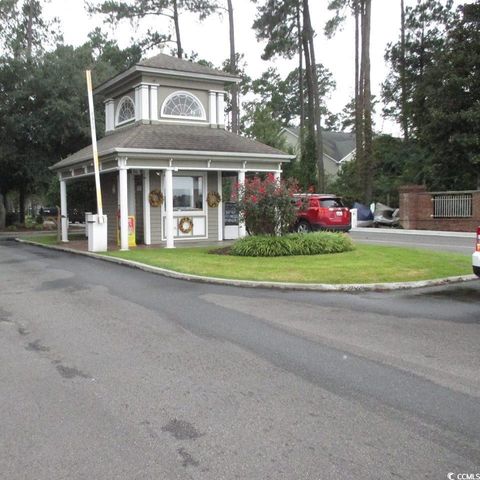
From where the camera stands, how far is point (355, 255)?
14.6 m

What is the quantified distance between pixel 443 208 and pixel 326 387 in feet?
82.2

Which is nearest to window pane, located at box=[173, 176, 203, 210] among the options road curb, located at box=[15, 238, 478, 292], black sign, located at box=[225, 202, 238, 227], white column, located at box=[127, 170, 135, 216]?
black sign, located at box=[225, 202, 238, 227]

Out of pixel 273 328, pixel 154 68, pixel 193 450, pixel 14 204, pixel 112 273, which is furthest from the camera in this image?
pixel 14 204

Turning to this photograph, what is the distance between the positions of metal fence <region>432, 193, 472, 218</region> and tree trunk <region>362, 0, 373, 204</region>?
20.9 ft

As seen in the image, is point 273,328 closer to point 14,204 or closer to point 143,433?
point 143,433

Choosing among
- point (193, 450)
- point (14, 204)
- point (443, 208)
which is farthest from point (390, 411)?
point (14, 204)

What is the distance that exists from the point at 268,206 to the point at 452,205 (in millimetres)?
15589

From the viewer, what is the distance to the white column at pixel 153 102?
20609 millimetres

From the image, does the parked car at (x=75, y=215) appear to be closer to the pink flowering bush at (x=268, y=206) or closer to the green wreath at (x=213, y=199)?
the green wreath at (x=213, y=199)

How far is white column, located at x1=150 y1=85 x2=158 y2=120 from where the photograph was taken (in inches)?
811

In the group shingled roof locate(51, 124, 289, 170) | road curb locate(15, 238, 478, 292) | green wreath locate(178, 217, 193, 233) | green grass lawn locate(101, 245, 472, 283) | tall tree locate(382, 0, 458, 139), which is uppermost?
tall tree locate(382, 0, 458, 139)

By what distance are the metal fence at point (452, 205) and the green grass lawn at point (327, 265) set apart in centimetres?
1295

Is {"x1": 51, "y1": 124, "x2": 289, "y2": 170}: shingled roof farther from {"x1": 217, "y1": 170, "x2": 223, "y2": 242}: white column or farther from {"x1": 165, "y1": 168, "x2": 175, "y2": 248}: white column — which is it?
{"x1": 217, "y1": 170, "x2": 223, "y2": 242}: white column

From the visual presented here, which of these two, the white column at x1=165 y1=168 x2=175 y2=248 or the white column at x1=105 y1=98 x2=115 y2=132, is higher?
the white column at x1=105 y1=98 x2=115 y2=132
